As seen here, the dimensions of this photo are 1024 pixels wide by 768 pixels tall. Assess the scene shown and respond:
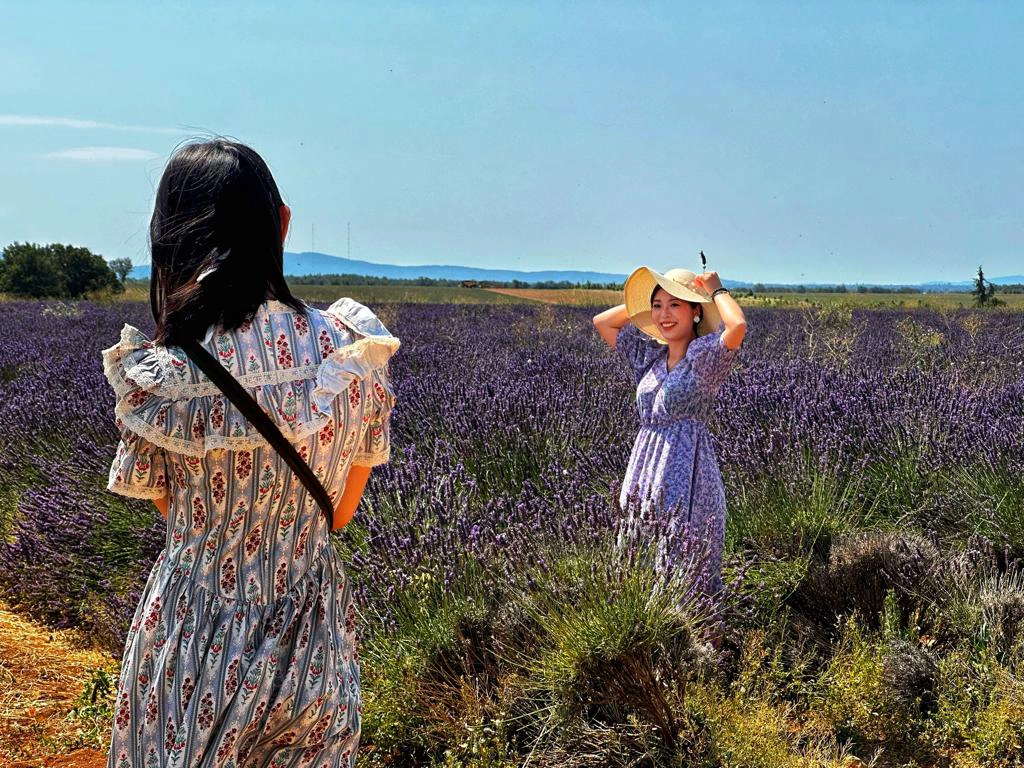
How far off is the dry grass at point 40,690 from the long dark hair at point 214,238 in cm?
182

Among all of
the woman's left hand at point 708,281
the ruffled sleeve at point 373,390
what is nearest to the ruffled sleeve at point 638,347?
the woman's left hand at point 708,281

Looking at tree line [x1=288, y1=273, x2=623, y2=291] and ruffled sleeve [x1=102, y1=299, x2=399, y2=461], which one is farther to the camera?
tree line [x1=288, y1=273, x2=623, y2=291]

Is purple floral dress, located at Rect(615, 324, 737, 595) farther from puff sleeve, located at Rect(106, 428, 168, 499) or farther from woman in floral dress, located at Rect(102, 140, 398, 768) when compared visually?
puff sleeve, located at Rect(106, 428, 168, 499)

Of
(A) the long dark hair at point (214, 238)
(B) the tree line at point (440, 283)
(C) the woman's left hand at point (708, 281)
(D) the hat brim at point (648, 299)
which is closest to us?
(A) the long dark hair at point (214, 238)

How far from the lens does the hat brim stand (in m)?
3.14

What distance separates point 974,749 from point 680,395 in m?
1.28

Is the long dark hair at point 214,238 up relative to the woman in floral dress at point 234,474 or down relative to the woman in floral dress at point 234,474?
up

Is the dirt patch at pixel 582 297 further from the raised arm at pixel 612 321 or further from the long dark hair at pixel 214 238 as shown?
the long dark hair at pixel 214 238

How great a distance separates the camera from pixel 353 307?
5.46 feet

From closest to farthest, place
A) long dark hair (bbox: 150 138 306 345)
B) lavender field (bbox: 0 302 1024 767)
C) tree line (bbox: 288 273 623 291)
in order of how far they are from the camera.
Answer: long dark hair (bbox: 150 138 306 345)
lavender field (bbox: 0 302 1024 767)
tree line (bbox: 288 273 623 291)

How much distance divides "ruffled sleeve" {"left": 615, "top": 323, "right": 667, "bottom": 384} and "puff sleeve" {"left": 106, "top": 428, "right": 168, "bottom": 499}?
2164 mm

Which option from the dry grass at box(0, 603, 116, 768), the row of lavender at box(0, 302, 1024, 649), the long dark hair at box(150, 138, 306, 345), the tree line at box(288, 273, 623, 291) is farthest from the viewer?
the tree line at box(288, 273, 623, 291)

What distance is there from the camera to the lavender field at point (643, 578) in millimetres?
2443

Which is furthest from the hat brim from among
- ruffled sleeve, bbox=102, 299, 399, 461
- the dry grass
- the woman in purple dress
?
the dry grass
